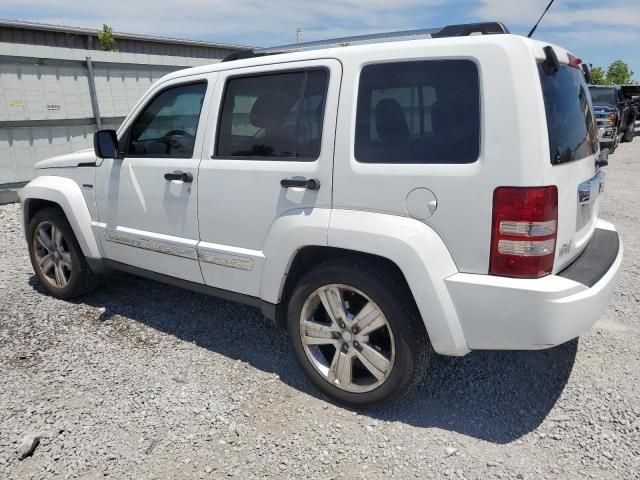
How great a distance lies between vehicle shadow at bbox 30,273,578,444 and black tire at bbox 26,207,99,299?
160mm

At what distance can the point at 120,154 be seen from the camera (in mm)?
3676

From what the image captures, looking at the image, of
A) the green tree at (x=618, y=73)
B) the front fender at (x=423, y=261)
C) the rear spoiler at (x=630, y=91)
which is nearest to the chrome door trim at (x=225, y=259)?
the front fender at (x=423, y=261)

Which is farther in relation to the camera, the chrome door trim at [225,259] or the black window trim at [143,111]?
the black window trim at [143,111]

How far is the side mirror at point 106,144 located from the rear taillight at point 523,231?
2731 mm

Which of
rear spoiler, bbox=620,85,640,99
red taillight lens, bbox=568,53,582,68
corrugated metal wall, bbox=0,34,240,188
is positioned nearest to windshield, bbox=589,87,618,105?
rear spoiler, bbox=620,85,640,99

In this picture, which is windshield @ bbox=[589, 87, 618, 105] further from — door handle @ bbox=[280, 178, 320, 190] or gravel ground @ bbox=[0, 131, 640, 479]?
door handle @ bbox=[280, 178, 320, 190]

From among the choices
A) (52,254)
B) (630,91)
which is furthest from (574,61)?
(630,91)

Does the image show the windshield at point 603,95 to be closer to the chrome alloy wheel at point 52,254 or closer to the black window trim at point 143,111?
the black window trim at point 143,111

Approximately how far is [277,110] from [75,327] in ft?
7.82

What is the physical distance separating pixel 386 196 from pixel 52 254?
3.28 metres

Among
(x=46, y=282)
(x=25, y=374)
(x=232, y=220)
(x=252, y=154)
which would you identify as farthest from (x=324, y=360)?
(x=46, y=282)

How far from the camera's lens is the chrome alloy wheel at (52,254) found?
4.29m

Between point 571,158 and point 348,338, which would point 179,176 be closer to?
point 348,338

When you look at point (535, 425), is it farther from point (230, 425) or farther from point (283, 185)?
point (283, 185)
